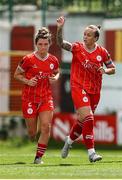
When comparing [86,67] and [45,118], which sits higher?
[86,67]

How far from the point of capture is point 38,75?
15625 mm

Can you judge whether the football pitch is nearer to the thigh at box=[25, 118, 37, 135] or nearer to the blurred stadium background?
the thigh at box=[25, 118, 37, 135]

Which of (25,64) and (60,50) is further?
(60,50)

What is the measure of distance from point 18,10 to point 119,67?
12.8ft

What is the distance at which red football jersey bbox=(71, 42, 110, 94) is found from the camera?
15703mm

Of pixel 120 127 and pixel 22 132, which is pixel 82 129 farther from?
pixel 22 132

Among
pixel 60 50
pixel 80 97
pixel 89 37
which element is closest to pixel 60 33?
pixel 89 37

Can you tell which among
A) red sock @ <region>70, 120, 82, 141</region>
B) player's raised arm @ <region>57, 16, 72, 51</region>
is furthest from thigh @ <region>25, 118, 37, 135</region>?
player's raised arm @ <region>57, 16, 72, 51</region>

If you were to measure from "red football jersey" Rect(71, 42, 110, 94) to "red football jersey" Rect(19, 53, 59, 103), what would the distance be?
39 cm

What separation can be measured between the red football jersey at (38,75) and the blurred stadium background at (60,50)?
9.50m

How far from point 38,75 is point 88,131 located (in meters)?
1.17

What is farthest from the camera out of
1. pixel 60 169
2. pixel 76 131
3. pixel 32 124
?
pixel 76 131

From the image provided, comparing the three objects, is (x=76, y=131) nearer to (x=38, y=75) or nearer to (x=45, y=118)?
(x=45, y=118)

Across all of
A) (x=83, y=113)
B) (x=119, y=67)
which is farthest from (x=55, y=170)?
(x=119, y=67)
